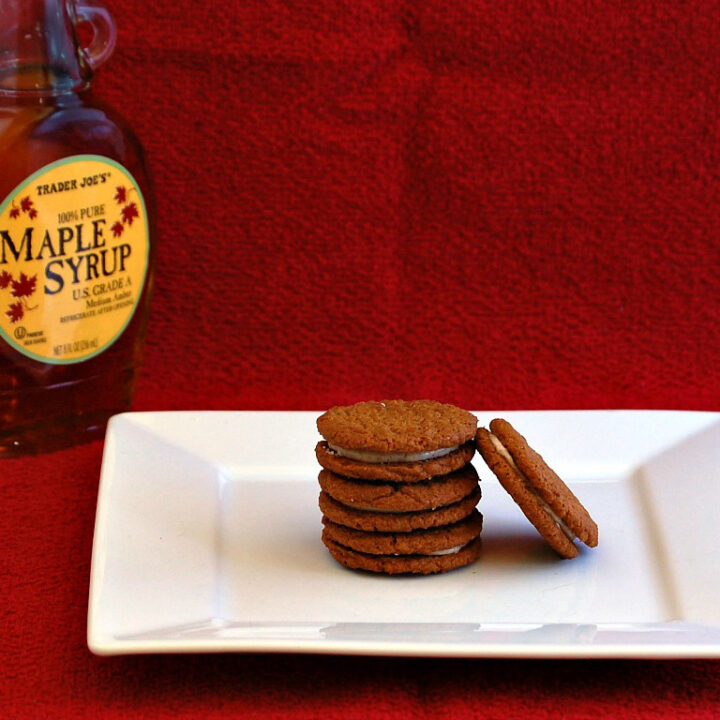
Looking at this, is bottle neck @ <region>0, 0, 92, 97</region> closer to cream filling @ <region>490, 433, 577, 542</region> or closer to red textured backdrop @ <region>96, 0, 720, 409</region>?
red textured backdrop @ <region>96, 0, 720, 409</region>

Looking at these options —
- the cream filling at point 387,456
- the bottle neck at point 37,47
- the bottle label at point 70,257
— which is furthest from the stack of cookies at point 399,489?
the bottle neck at point 37,47

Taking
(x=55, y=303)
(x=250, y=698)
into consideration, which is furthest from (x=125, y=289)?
(x=250, y=698)

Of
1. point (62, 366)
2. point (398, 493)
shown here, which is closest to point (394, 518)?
point (398, 493)

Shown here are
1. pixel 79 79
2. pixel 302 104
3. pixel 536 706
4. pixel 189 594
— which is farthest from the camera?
pixel 302 104

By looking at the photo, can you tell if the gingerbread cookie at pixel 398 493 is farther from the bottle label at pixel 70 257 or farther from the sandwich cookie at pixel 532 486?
the bottle label at pixel 70 257

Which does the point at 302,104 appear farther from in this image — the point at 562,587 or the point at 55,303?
the point at 562,587

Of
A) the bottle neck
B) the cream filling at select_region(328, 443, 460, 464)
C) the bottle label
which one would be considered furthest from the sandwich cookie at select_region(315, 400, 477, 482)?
the bottle neck
